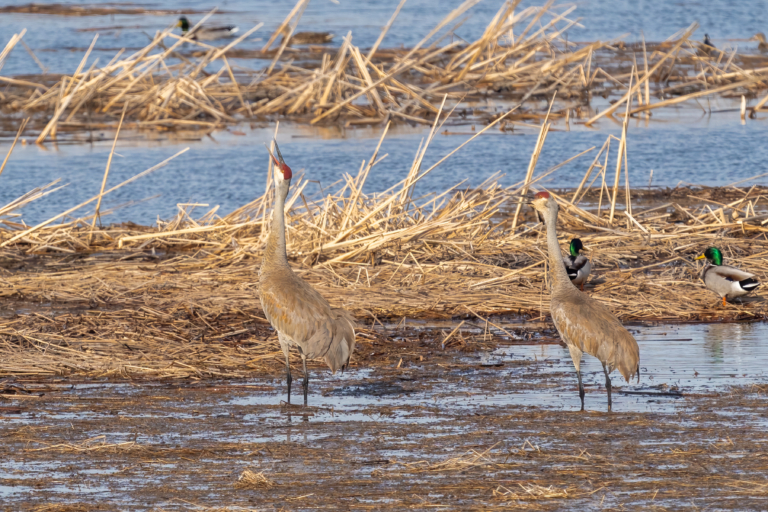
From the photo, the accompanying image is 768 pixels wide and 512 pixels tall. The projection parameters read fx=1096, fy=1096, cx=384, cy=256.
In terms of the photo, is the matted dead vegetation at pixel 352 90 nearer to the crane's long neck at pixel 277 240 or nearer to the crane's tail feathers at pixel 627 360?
the crane's long neck at pixel 277 240

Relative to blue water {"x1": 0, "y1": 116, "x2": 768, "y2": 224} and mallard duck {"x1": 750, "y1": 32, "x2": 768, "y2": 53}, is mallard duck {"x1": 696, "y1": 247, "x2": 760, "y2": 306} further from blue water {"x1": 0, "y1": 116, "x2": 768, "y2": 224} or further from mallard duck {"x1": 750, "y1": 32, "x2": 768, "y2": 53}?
mallard duck {"x1": 750, "y1": 32, "x2": 768, "y2": 53}

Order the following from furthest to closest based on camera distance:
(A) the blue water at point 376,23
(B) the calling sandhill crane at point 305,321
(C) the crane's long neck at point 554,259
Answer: (A) the blue water at point 376,23
(C) the crane's long neck at point 554,259
(B) the calling sandhill crane at point 305,321

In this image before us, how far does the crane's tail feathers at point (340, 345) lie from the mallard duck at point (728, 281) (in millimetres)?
3838

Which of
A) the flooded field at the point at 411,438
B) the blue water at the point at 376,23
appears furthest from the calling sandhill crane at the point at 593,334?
the blue water at the point at 376,23

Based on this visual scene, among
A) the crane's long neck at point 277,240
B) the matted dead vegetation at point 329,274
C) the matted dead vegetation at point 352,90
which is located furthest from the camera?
the matted dead vegetation at point 352,90

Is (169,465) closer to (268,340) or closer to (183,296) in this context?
(268,340)

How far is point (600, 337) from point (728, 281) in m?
2.99

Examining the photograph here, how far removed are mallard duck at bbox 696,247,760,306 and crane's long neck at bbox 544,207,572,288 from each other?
2.48 meters

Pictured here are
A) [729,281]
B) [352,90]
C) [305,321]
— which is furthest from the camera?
[352,90]

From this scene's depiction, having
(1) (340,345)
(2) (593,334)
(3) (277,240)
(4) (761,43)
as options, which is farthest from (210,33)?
(2) (593,334)

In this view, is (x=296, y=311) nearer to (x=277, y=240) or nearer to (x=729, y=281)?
(x=277, y=240)

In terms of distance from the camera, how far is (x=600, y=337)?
689 cm

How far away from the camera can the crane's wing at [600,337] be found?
22.6 feet

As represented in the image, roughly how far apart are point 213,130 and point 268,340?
12226 millimetres
